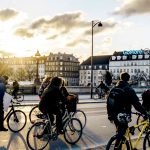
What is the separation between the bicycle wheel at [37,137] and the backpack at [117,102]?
7.04 ft

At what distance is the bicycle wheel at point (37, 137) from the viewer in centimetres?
962

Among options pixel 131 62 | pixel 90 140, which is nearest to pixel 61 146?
pixel 90 140

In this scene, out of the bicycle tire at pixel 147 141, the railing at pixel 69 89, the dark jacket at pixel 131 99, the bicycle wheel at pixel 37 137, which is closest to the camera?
the dark jacket at pixel 131 99

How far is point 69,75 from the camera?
605 feet

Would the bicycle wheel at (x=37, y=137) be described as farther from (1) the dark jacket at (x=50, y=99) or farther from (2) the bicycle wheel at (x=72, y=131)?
(2) the bicycle wheel at (x=72, y=131)

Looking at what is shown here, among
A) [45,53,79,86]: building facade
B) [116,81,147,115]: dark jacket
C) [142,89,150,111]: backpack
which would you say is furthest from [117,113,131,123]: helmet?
[45,53,79,86]: building facade

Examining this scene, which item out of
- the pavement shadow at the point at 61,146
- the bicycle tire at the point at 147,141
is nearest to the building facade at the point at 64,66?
the pavement shadow at the point at 61,146

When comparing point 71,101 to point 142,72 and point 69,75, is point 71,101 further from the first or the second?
point 69,75

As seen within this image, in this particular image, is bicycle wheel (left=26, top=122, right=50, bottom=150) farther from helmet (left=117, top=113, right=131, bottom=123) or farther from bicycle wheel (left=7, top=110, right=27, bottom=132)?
bicycle wheel (left=7, top=110, right=27, bottom=132)

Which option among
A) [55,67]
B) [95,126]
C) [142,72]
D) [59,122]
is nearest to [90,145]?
[59,122]

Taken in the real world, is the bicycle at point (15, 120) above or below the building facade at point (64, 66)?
below

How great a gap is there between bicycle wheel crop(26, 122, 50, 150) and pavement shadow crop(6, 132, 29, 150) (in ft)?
1.27

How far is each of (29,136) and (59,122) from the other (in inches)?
38.8

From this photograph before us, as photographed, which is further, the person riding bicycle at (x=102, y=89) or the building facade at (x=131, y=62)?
the building facade at (x=131, y=62)
